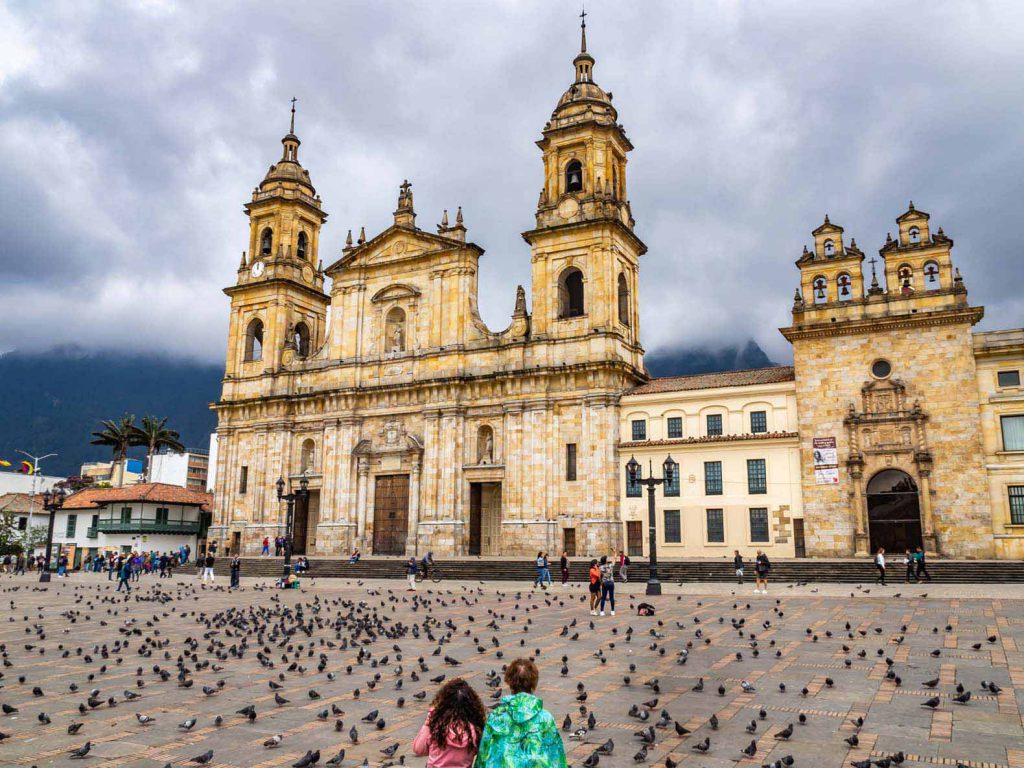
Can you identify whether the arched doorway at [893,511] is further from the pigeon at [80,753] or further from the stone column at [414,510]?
the pigeon at [80,753]

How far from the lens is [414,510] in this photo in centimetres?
4688

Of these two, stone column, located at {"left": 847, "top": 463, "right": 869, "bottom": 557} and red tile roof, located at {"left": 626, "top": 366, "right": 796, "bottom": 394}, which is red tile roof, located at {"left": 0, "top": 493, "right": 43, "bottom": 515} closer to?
red tile roof, located at {"left": 626, "top": 366, "right": 796, "bottom": 394}

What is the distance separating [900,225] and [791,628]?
2699 cm

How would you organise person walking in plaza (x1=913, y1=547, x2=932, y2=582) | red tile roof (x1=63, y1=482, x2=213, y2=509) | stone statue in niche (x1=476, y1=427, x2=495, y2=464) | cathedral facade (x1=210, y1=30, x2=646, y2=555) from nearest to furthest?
person walking in plaza (x1=913, y1=547, x2=932, y2=582)
cathedral facade (x1=210, y1=30, x2=646, y2=555)
stone statue in niche (x1=476, y1=427, x2=495, y2=464)
red tile roof (x1=63, y1=482, x2=213, y2=509)

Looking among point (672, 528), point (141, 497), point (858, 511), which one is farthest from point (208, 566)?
point (858, 511)

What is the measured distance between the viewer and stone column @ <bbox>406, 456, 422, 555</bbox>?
46.1 m

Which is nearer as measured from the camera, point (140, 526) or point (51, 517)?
point (51, 517)

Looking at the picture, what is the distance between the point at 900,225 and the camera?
38062mm

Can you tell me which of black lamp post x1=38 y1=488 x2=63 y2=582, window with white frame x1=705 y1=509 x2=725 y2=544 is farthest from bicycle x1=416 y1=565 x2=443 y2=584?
black lamp post x1=38 y1=488 x2=63 y2=582

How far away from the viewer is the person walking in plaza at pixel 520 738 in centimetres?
524

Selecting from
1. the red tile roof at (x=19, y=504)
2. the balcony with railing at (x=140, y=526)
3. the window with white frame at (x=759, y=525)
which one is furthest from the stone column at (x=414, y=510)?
the red tile roof at (x=19, y=504)

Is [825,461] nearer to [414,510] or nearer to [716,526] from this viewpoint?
[716,526]

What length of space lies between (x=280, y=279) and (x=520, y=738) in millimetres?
54112

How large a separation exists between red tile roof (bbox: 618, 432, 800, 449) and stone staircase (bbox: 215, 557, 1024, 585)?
616cm
